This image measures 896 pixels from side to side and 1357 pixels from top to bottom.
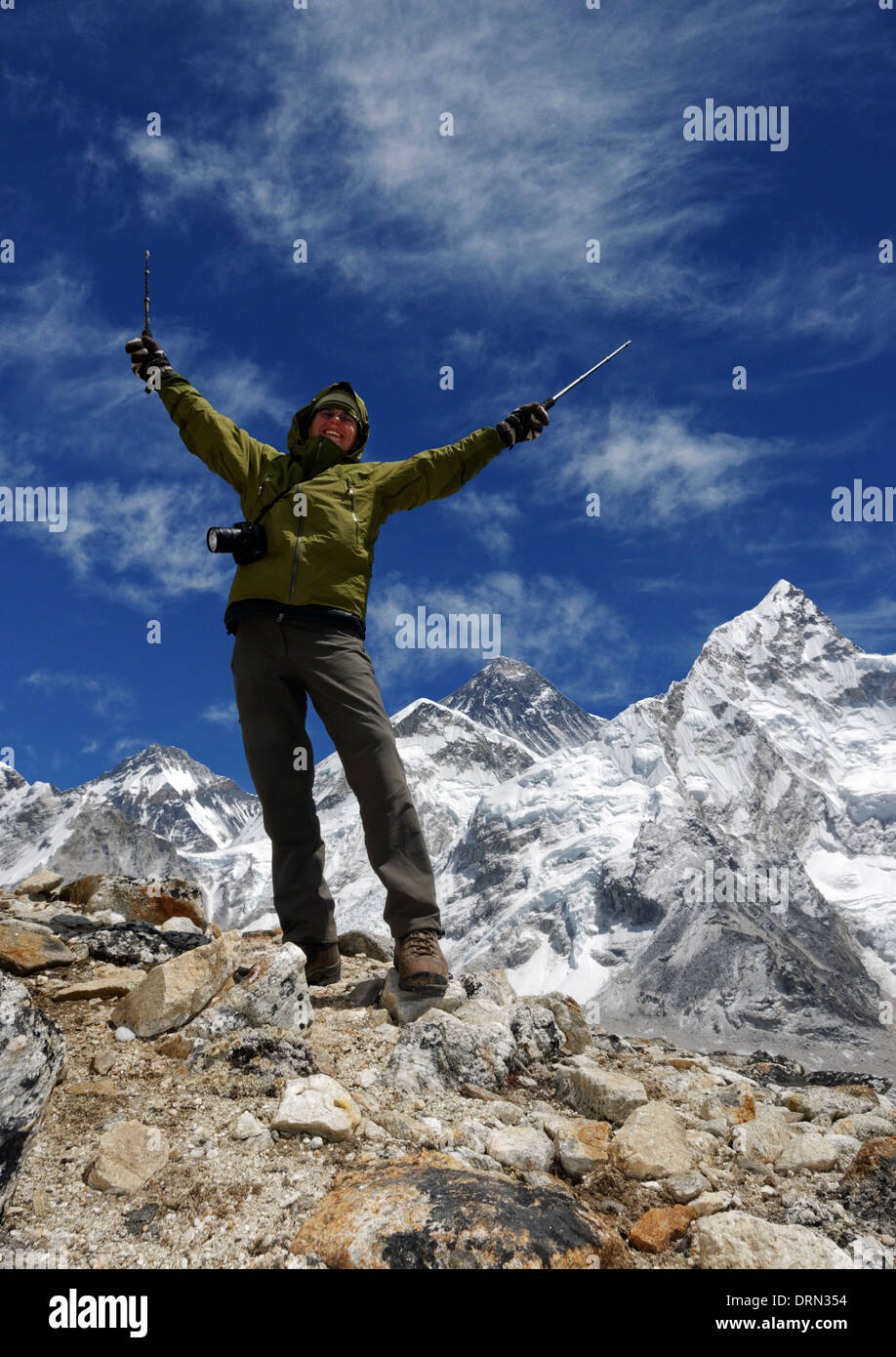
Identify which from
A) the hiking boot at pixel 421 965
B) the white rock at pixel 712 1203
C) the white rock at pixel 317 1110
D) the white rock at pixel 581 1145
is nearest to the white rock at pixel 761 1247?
the white rock at pixel 712 1203

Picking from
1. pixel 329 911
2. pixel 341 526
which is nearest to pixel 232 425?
pixel 341 526

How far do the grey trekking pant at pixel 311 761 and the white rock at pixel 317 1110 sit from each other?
5.68ft

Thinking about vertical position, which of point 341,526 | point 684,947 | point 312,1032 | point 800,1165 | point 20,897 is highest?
point 341,526

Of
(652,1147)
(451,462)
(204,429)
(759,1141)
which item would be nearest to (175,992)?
(652,1147)

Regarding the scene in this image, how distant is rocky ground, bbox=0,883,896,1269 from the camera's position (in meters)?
2.67

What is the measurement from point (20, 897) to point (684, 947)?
7922 inches

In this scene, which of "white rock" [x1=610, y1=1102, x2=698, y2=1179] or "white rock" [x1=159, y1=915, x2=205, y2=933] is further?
"white rock" [x1=159, y1=915, x2=205, y2=933]

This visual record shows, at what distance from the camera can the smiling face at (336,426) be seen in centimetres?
632

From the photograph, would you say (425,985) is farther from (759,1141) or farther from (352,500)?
(352,500)

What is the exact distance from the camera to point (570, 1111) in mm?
4242

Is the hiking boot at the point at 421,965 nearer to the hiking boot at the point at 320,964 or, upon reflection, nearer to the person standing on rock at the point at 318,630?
the person standing on rock at the point at 318,630

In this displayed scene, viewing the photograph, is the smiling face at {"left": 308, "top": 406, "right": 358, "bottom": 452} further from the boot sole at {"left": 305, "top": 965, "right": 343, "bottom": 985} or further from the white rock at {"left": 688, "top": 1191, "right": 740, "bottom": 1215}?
the white rock at {"left": 688, "top": 1191, "right": 740, "bottom": 1215}

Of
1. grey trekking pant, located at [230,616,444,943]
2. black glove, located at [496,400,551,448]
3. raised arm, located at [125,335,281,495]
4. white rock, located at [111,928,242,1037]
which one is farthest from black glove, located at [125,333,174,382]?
white rock, located at [111,928,242,1037]
